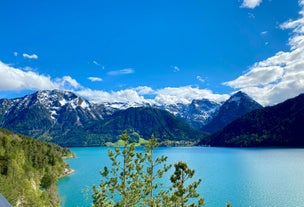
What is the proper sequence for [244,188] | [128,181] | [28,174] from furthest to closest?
[244,188] < [28,174] < [128,181]

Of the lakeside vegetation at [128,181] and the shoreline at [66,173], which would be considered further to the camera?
the shoreline at [66,173]

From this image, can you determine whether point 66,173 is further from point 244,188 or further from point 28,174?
point 244,188

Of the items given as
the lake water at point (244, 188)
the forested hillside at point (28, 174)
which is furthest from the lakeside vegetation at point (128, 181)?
the lake water at point (244, 188)

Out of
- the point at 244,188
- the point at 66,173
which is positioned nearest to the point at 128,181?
the point at 244,188

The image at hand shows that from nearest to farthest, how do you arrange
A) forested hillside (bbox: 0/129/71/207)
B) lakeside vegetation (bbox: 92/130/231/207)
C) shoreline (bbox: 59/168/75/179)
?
lakeside vegetation (bbox: 92/130/231/207)
forested hillside (bbox: 0/129/71/207)
shoreline (bbox: 59/168/75/179)

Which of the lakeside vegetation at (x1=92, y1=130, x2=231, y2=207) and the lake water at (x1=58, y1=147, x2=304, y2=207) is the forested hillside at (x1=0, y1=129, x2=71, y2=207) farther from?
the lakeside vegetation at (x1=92, y1=130, x2=231, y2=207)

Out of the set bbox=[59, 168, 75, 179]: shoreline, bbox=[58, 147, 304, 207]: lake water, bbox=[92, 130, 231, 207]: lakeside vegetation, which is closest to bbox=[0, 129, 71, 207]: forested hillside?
bbox=[59, 168, 75, 179]: shoreline

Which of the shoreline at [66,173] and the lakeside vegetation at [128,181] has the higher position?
the lakeside vegetation at [128,181]

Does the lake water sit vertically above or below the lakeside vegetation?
below

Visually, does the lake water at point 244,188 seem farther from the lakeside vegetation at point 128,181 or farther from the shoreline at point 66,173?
the lakeside vegetation at point 128,181

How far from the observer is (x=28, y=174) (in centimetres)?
9494

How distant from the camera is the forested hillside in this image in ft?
192

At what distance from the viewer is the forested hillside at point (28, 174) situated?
58472 millimetres

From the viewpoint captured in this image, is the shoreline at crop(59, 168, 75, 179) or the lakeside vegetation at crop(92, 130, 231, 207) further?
the shoreline at crop(59, 168, 75, 179)
